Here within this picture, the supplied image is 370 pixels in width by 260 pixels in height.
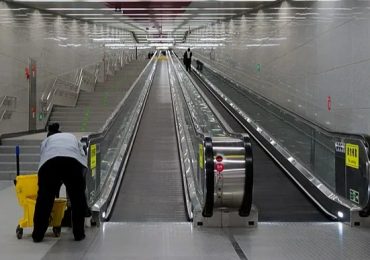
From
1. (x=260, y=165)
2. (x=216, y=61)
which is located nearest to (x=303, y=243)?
(x=260, y=165)

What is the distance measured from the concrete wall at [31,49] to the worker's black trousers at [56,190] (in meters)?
8.68

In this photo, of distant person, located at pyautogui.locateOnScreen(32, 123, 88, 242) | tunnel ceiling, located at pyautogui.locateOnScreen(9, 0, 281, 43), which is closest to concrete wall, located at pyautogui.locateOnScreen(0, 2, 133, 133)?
tunnel ceiling, located at pyautogui.locateOnScreen(9, 0, 281, 43)

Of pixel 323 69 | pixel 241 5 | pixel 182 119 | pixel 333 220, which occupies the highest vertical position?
pixel 241 5

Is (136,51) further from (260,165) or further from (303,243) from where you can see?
(303,243)

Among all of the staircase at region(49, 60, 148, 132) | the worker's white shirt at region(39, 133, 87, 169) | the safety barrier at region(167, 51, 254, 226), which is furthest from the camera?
the staircase at region(49, 60, 148, 132)

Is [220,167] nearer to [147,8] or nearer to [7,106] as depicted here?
[7,106]

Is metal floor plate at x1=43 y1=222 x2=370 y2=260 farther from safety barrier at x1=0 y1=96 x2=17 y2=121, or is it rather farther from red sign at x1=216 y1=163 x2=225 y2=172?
safety barrier at x1=0 y1=96 x2=17 y2=121

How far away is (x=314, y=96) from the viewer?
40.2 ft

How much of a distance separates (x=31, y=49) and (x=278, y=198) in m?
11.2

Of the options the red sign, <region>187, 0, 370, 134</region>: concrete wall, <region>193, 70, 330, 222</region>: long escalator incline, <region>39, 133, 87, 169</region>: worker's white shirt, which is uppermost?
<region>187, 0, 370, 134</region>: concrete wall

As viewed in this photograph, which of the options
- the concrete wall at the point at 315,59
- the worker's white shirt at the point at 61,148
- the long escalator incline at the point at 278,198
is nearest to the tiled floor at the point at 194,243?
the long escalator incline at the point at 278,198

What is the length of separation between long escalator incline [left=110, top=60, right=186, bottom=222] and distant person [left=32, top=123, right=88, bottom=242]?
1.23m

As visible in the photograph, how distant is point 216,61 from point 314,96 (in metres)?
18.4

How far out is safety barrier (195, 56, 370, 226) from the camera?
6.72 m
